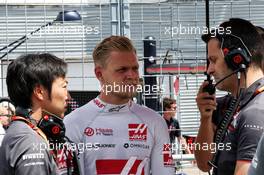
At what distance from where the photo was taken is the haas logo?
11.0ft

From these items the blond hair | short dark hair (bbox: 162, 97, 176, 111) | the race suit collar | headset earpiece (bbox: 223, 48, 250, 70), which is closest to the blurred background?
short dark hair (bbox: 162, 97, 176, 111)

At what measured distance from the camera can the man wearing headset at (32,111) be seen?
2760 millimetres

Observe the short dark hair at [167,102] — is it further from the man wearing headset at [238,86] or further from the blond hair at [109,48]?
the man wearing headset at [238,86]

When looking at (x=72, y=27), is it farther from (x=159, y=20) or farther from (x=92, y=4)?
(x=159, y=20)

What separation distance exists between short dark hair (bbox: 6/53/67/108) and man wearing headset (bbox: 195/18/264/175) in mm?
747

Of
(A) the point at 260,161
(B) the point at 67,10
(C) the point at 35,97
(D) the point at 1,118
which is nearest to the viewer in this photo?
(A) the point at 260,161

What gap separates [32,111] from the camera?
9.91 ft

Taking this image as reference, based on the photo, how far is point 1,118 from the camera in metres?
5.59

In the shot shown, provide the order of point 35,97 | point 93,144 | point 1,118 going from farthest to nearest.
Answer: point 1,118 → point 93,144 → point 35,97

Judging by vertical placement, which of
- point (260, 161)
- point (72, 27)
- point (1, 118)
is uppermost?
point (72, 27)

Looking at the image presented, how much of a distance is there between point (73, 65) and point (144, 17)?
76cm

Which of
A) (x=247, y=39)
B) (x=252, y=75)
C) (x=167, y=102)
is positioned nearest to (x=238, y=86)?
(x=252, y=75)

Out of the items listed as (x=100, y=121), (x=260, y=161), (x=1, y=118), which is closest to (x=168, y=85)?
(x=1, y=118)

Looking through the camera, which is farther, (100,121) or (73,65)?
(73,65)
